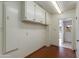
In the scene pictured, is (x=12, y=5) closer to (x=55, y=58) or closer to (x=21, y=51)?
(x=21, y=51)

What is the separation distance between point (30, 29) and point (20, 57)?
128cm

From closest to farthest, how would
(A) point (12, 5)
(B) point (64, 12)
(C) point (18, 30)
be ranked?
(A) point (12, 5)
(C) point (18, 30)
(B) point (64, 12)

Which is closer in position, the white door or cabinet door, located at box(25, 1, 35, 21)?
the white door

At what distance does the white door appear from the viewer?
7.77 ft

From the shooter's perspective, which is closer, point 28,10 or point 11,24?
point 11,24

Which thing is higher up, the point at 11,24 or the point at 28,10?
the point at 28,10

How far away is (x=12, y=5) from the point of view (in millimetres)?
2604

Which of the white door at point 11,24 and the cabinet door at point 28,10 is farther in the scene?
the cabinet door at point 28,10

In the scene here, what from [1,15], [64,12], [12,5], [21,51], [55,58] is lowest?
[55,58]

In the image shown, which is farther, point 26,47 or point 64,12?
point 64,12

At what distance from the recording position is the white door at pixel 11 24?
93.2 inches

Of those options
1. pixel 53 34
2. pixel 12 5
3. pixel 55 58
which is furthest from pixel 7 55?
pixel 53 34

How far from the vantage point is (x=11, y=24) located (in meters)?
2.55

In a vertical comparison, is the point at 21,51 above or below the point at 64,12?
below
